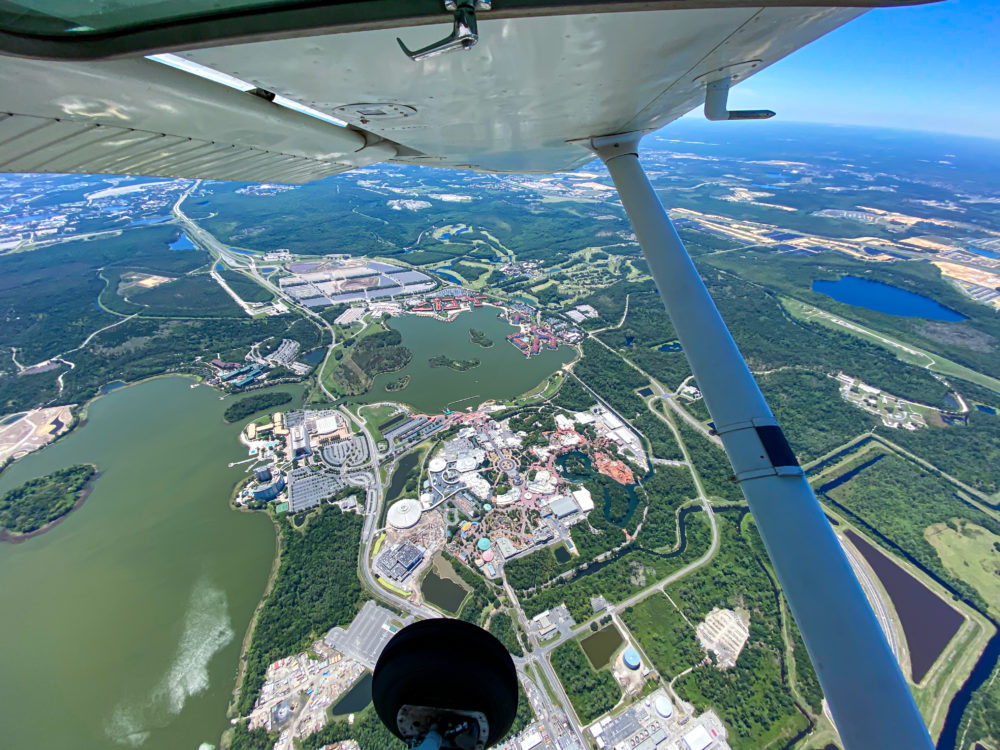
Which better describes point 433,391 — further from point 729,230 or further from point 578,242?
point 729,230

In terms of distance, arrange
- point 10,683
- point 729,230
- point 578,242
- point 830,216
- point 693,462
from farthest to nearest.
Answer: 1. point 830,216
2. point 729,230
3. point 578,242
4. point 693,462
5. point 10,683

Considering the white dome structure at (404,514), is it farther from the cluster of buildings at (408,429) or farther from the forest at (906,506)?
the forest at (906,506)

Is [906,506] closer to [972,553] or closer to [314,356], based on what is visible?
[972,553]

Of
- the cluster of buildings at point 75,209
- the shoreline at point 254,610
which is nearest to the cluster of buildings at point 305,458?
the shoreline at point 254,610

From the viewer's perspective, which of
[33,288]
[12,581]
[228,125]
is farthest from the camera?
[33,288]

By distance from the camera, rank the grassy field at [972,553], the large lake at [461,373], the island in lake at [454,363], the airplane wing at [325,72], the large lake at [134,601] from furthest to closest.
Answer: the island in lake at [454,363] → the large lake at [461,373] → the grassy field at [972,553] → the large lake at [134,601] → the airplane wing at [325,72]

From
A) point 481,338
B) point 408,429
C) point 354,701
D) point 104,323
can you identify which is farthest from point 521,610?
point 104,323

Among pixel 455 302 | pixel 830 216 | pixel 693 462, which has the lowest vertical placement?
pixel 693 462

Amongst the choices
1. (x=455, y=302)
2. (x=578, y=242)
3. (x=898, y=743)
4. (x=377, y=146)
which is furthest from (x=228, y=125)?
(x=578, y=242)
